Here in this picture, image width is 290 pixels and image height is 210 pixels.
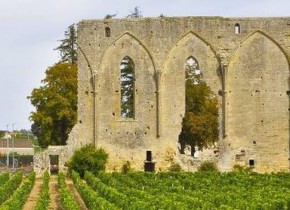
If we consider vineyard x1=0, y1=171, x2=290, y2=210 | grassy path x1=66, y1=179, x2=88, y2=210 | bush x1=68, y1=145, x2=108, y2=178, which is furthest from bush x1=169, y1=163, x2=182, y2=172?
grassy path x1=66, y1=179, x2=88, y2=210

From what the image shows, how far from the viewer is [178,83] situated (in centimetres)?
4147

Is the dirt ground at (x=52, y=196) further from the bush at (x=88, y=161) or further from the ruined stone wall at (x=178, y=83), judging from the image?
the ruined stone wall at (x=178, y=83)

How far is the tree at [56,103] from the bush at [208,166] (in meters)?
11.6

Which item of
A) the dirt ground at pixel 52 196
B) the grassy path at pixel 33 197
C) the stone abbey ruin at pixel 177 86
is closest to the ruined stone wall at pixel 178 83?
the stone abbey ruin at pixel 177 86

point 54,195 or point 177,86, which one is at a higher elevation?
point 177,86

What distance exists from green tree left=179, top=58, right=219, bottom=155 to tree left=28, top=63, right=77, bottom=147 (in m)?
10.1

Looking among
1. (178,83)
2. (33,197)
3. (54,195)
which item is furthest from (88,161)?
(33,197)

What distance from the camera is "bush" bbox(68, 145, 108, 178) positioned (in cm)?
4016

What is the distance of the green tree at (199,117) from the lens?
40812 mm

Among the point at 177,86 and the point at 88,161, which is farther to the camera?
the point at 177,86

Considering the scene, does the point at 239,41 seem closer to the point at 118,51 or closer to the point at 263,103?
the point at 263,103

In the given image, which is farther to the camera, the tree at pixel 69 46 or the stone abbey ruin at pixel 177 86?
the tree at pixel 69 46

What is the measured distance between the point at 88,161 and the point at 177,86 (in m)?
6.40

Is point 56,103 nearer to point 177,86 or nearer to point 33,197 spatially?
point 177,86
